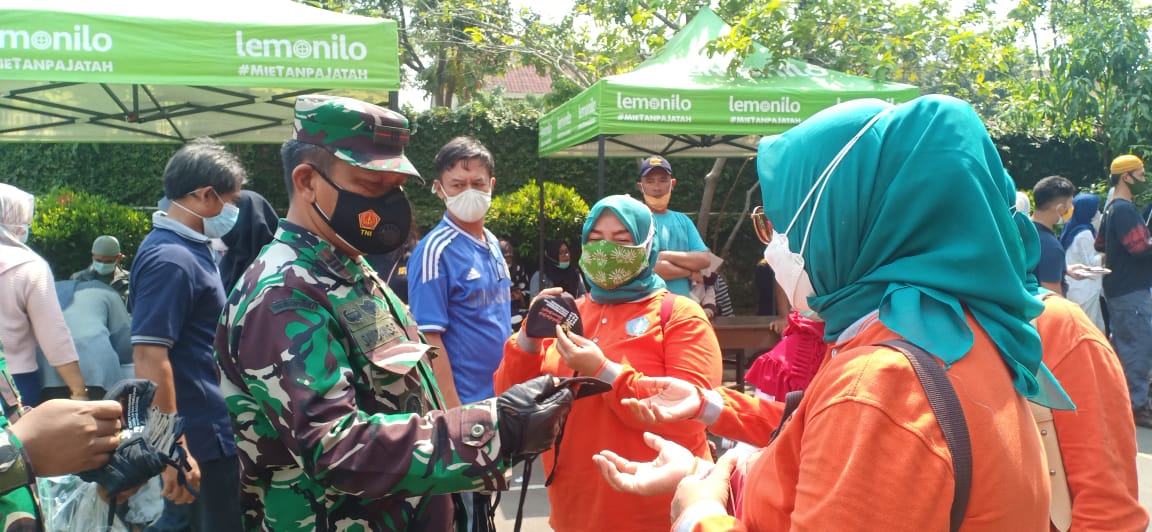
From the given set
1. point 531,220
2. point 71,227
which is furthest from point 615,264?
point 71,227

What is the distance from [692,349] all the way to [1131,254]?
5929 millimetres

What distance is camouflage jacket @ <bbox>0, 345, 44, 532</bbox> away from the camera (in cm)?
149

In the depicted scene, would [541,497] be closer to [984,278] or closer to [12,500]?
[12,500]

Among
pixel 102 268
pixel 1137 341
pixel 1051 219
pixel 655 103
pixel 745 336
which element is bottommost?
pixel 1137 341

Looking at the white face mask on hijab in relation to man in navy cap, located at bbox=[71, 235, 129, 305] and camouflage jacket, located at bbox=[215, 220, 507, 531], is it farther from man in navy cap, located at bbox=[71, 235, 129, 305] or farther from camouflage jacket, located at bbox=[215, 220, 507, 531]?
man in navy cap, located at bbox=[71, 235, 129, 305]

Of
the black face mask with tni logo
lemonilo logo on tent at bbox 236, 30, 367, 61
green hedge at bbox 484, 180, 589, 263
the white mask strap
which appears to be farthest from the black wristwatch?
green hedge at bbox 484, 180, 589, 263

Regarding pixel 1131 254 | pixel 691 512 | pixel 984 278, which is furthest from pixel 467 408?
pixel 1131 254

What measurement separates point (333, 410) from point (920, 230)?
1.17 m

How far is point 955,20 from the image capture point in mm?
9781

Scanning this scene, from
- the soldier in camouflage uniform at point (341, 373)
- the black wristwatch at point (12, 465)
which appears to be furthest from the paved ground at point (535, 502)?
the black wristwatch at point (12, 465)

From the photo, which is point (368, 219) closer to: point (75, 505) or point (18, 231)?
point (75, 505)

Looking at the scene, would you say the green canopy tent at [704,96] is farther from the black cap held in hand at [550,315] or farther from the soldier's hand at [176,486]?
the soldier's hand at [176,486]

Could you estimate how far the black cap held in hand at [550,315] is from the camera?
2631 millimetres

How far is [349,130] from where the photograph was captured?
6.26ft
